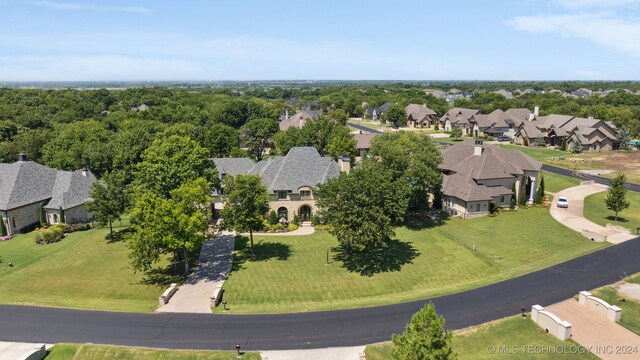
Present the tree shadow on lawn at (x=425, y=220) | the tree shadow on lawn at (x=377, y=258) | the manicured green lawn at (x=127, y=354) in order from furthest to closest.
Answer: the tree shadow on lawn at (x=425, y=220)
the tree shadow on lawn at (x=377, y=258)
the manicured green lawn at (x=127, y=354)

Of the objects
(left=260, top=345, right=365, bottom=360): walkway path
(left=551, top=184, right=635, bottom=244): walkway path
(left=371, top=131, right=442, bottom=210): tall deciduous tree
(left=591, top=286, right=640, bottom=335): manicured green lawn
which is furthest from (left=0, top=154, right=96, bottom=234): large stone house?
(left=551, top=184, right=635, bottom=244): walkway path

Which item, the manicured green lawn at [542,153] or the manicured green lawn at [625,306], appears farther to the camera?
the manicured green lawn at [542,153]

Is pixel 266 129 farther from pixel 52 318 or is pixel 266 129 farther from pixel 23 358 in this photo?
pixel 23 358

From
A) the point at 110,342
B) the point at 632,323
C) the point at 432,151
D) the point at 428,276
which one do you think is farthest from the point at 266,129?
the point at 632,323

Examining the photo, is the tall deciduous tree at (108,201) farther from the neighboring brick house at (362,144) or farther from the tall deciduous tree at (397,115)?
the tall deciduous tree at (397,115)

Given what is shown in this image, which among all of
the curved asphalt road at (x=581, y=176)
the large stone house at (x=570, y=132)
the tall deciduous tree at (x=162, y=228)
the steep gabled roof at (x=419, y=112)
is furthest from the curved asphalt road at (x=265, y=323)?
the steep gabled roof at (x=419, y=112)

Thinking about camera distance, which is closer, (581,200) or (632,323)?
(632,323)

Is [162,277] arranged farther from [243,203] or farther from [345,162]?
[345,162]
